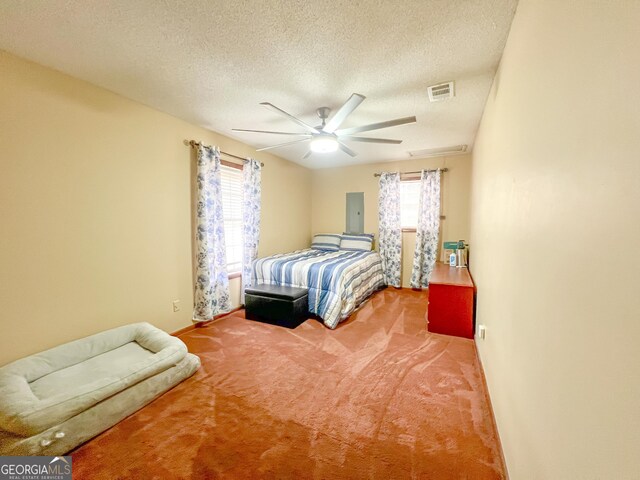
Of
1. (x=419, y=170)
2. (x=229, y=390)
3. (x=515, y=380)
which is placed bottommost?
(x=229, y=390)

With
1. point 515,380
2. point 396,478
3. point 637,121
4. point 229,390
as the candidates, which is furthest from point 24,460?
point 637,121

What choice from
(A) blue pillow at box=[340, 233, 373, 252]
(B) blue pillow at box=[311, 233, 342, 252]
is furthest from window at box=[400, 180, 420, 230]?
(B) blue pillow at box=[311, 233, 342, 252]

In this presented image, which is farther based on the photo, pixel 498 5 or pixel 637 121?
pixel 498 5

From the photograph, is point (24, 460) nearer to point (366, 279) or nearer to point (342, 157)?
point (366, 279)

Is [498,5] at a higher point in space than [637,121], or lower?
higher

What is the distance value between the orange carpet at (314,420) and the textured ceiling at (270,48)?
2.42 m

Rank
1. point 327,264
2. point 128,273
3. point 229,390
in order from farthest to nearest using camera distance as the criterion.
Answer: point 327,264 → point 128,273 → point 229,390

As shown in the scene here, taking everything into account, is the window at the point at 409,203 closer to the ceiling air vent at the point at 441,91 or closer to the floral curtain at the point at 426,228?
the floral curtain at the point at 426,228

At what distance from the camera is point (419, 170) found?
4.61 m

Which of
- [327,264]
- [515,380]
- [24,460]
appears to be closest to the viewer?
[515,380]

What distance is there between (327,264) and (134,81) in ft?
8.84

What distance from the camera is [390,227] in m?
4.80

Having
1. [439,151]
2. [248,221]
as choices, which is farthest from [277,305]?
[439,151]

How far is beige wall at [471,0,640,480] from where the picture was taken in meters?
0.50
